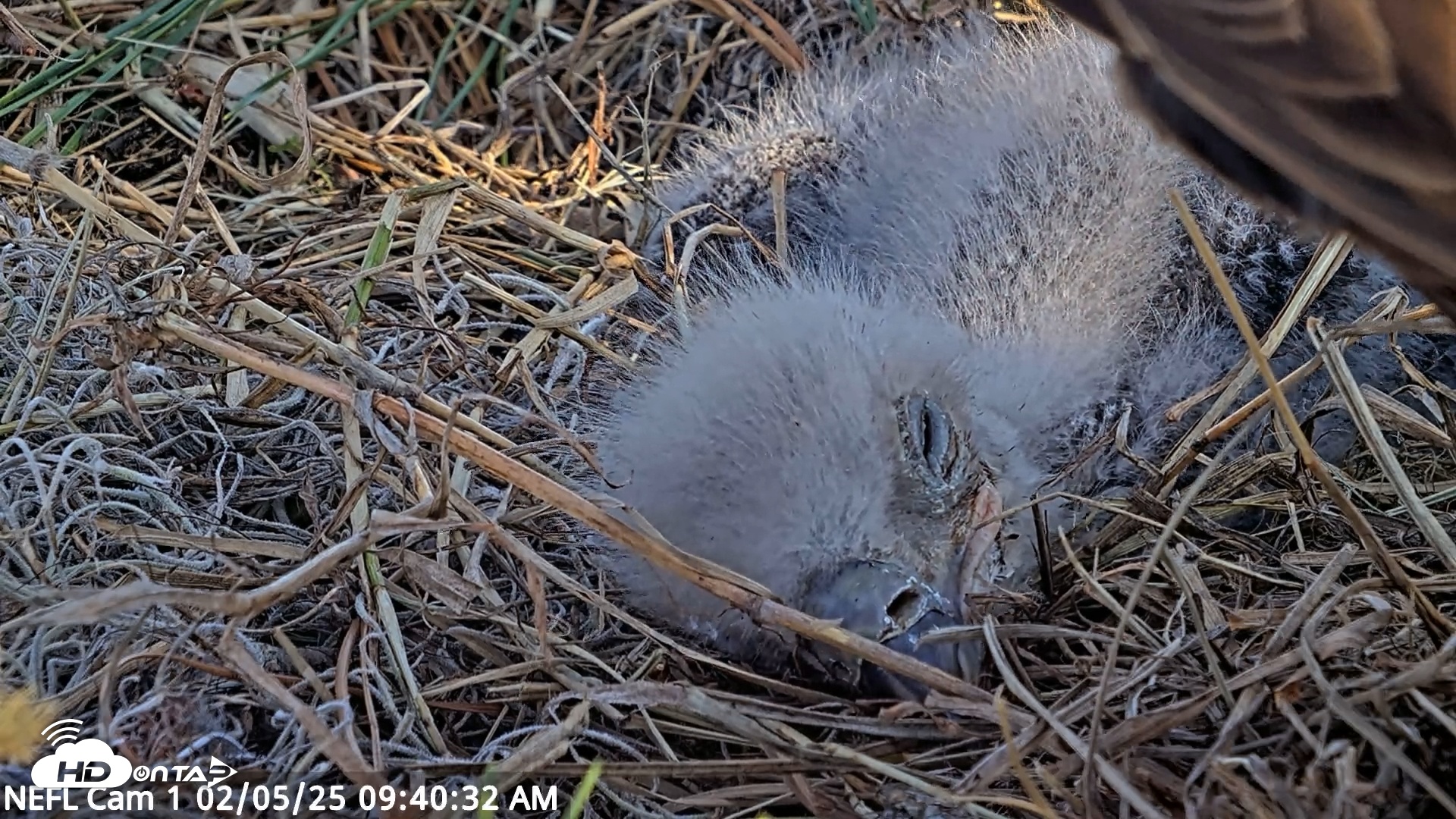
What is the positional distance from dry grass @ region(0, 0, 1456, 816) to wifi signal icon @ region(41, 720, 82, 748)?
0.05 m

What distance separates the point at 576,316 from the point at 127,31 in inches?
43.6

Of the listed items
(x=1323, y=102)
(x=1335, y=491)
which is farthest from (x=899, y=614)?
(x=1323, y=102)

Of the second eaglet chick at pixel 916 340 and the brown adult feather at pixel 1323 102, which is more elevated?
the brown adult feather at pixel 1323 102

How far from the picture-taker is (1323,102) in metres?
1.18

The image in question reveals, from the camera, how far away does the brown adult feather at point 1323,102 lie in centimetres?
112

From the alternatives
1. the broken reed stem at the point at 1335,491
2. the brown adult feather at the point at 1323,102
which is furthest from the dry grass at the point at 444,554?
the brown adult feather at the point at 1323,102

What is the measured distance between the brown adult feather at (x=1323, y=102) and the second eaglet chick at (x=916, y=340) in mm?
551

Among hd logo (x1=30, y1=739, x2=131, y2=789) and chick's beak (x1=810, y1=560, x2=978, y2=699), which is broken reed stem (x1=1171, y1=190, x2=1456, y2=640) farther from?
hd logo (x1=30, y1=739, x2=131, y2=789)

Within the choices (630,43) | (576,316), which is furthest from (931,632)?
(630,43)

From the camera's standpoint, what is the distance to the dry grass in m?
1.24

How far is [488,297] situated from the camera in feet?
7.47

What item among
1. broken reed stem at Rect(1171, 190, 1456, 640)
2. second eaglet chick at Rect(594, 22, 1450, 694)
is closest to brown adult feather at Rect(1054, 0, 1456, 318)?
broken reed stem at Rect(1171, 190, 1456, 640)

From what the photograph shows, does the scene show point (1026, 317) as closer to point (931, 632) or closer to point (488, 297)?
point (931, 632)

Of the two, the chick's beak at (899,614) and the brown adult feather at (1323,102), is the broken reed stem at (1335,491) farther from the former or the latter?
the chick's beak at (899,614)
